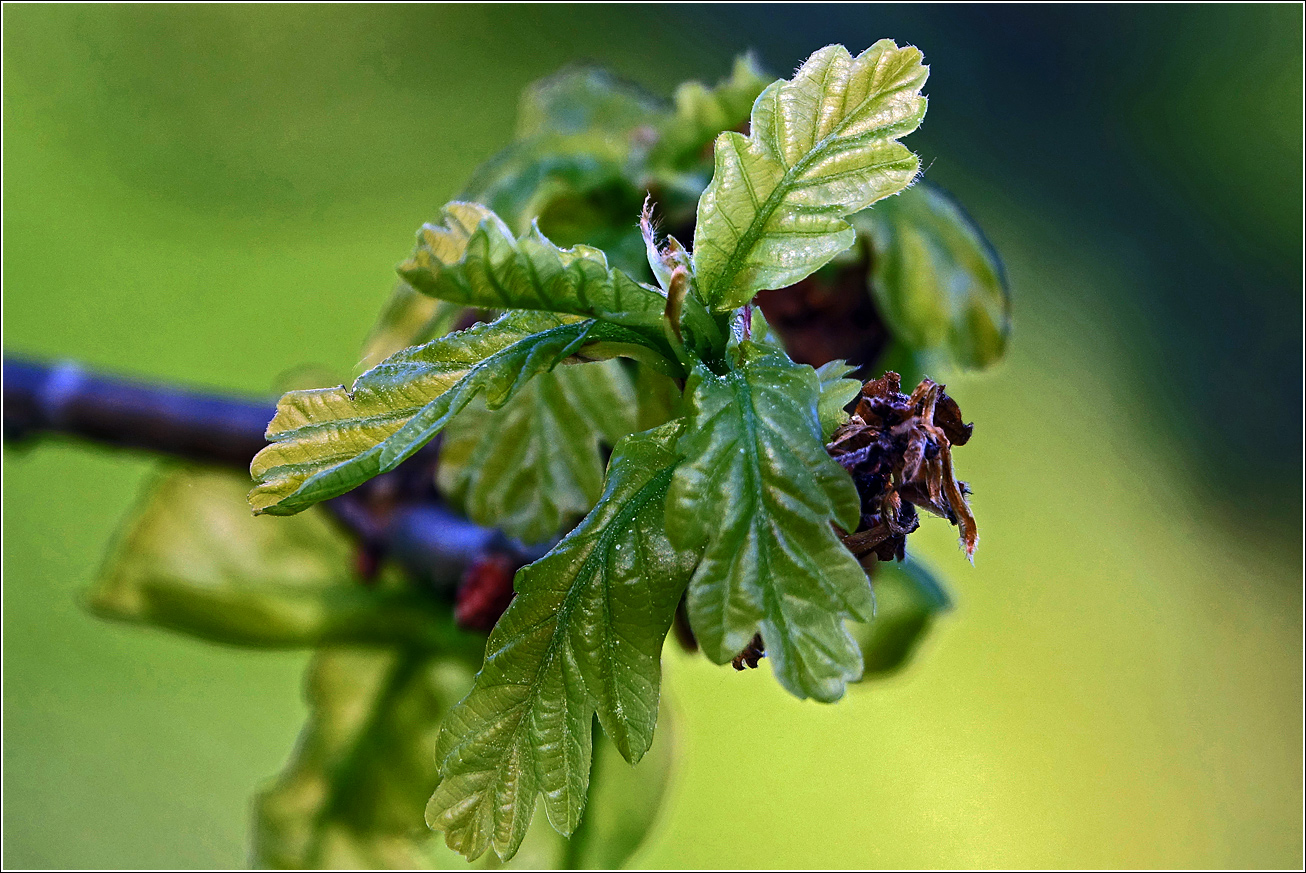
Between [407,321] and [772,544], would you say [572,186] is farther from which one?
[772,544]

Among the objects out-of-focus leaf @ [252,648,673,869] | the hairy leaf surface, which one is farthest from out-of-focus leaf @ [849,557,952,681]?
the hairy leaf surface

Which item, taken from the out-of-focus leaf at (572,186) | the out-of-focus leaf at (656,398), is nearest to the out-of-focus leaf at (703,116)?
the out-of-focus leaf at (572,186)

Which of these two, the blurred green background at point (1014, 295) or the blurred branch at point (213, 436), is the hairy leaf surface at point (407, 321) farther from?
the blurred green background at point (1014, 295)

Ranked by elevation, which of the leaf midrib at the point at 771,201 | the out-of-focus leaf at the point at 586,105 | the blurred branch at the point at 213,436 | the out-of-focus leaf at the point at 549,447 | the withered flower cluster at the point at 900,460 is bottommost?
the blurred branch at the point at 213,436

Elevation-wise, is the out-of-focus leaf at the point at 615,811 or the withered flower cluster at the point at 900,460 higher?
the withered flower cluster at the point at 900,460

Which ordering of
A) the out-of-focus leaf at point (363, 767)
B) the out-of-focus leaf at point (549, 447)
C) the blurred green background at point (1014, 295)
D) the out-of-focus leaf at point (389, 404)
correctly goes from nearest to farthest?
the out-of-focus leaf at point (389, 404) → the out-of-focus leaf at point (549, 447) → the out-of-focus leaf at point (363, 767) → the blurred green background at point (1014, 295)

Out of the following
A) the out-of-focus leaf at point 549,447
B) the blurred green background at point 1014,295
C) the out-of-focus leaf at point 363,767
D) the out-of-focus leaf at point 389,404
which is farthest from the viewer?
the blurred green background at point 1014,295

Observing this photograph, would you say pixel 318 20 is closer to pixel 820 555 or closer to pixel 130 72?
pixel 130 72

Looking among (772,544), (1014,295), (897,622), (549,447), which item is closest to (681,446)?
(772,544)
